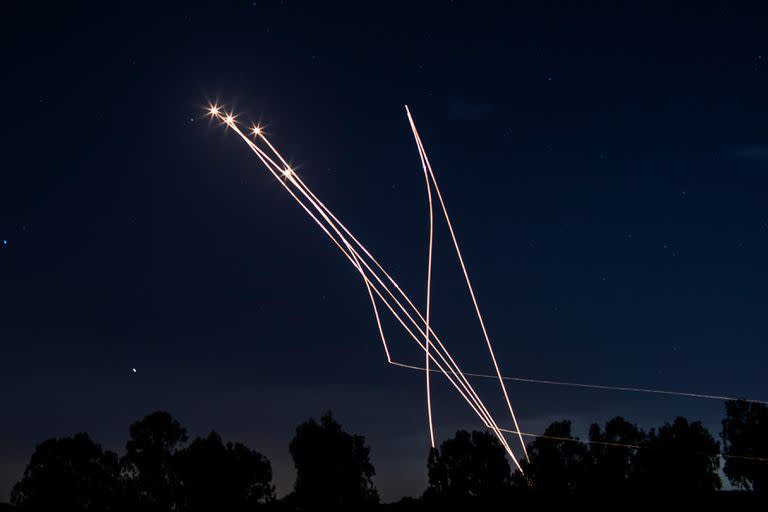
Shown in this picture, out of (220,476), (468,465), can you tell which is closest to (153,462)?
(220,476)

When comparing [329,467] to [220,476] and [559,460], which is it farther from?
[559,460]

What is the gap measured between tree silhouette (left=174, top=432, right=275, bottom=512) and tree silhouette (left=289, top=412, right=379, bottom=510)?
302cm

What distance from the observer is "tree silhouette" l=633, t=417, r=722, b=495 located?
155ft

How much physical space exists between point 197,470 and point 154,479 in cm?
347

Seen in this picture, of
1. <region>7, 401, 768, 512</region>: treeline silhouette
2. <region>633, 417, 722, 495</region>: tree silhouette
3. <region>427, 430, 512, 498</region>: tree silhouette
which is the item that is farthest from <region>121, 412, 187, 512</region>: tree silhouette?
<region>633, 417, 722, 495</region>: tree silhouette

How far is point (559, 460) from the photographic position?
51.1 m

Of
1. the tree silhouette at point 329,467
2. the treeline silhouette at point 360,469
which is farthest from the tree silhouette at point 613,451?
the tree silhouette at point 329,467

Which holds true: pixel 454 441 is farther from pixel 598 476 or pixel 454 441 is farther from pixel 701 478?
pixel 701 478

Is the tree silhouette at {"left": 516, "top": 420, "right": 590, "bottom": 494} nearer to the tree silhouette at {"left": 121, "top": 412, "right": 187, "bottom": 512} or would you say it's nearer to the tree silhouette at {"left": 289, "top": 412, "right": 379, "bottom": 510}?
the tree silhouette at {"left": 289, "top": 412, "right": 379, "bottom": 510}

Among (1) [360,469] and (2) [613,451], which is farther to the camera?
(1) [360,469]

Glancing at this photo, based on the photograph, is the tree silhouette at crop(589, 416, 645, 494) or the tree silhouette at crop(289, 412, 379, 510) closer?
the tree silhouette at crop(589, 416, 645, 494)

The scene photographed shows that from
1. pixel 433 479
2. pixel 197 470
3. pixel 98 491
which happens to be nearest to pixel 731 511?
pixel 433 479

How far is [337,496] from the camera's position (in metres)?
58.4

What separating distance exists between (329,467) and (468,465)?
40.1 feet
